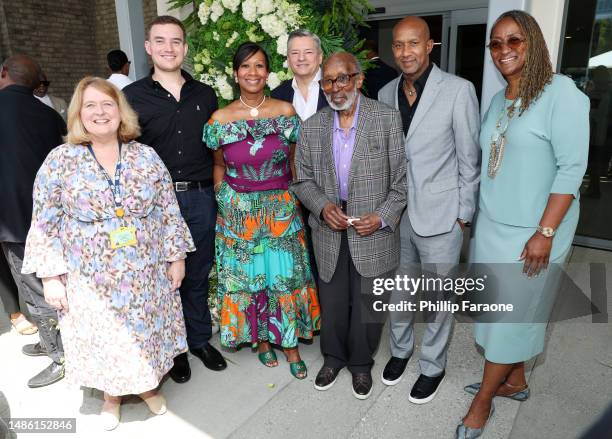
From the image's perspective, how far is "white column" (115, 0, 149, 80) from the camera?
19.6 feet

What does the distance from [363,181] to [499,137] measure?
70 cm

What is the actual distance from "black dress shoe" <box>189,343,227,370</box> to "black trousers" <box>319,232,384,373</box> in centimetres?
73

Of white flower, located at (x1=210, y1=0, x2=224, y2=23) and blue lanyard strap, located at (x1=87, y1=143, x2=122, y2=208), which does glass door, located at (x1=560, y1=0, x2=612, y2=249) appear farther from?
blue lanyard strap, located at (x1=87, y1=143, x2=122, y2=208)

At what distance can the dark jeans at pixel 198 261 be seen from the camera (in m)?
2.99

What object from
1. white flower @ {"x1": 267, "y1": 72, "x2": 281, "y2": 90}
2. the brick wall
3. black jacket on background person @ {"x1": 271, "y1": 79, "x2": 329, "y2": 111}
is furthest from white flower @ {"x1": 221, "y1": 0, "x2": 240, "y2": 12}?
the brick wall

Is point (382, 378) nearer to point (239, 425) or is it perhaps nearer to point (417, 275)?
point (417, 275)

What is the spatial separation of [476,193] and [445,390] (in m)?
1.22

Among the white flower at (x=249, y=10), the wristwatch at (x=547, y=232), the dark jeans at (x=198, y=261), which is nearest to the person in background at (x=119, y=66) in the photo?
the white flower at (x=249, y=10)

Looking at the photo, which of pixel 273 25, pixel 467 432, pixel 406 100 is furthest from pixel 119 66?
pixel 467 432

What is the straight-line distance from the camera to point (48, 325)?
3.10 m

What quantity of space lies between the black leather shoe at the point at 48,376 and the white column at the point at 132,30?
4.17 m

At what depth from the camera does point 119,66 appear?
573 cm

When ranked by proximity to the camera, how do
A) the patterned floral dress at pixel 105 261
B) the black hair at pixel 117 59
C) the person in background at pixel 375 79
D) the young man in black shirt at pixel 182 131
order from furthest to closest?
1. the black hair at pixel 117 59
2. the person in background at pixel 375 79
3. the young man in black shirt at pixel 182 131
4. the patterned floral dress at pixel 105 261

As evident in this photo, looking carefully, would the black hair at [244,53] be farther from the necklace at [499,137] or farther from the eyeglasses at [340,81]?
the necklace at [499,137]
